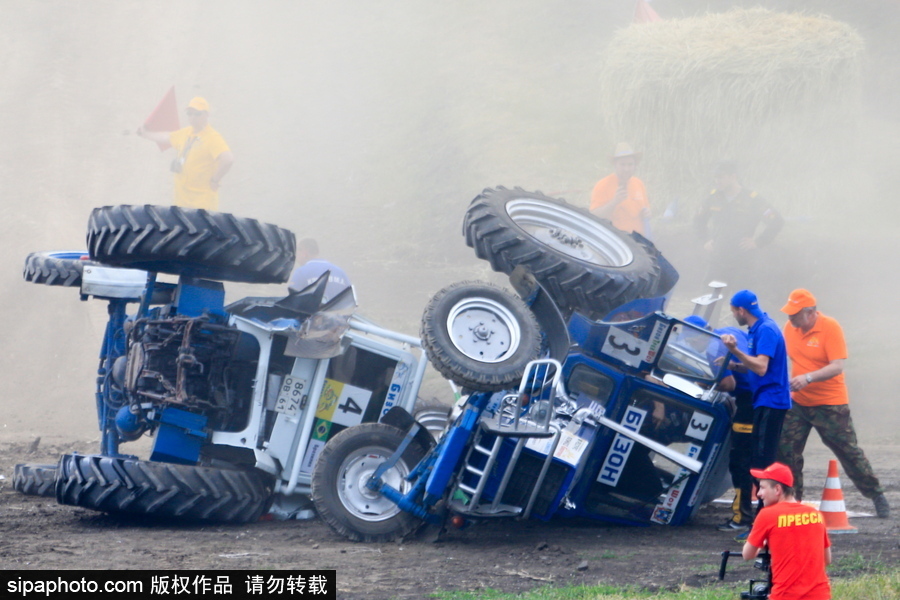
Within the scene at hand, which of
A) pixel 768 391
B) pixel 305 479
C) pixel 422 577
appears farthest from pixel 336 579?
pixel 768 391

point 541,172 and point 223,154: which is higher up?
point 541,172

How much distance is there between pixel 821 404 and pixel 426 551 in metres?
3.22

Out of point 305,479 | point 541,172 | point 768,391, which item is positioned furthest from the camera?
point 541,172

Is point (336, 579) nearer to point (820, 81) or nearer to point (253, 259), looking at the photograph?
point (253, 259)

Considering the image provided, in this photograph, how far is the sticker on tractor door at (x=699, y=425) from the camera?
666 centimetres

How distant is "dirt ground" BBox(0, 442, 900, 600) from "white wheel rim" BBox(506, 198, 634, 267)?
221cm

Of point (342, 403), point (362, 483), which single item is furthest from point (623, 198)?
point (362, 483)

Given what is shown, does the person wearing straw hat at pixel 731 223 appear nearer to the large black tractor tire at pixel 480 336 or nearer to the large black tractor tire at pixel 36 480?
the large black tractor tire at pixel 480 336

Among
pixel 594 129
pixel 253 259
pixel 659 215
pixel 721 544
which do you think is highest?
pixel 594 129

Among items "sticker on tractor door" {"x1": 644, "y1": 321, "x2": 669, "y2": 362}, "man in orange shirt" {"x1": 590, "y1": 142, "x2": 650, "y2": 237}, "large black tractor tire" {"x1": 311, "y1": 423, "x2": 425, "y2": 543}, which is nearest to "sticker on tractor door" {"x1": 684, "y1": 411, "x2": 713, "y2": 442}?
"sticker on tractor door" {"x1": 644, "y1": 321, "x2": 669, "y2": 362}

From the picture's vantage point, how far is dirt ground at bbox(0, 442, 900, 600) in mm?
5242

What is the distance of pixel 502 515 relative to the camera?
19.7ft

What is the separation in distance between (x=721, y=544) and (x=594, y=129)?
577 inches

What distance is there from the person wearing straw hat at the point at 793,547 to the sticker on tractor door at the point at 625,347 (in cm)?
219
